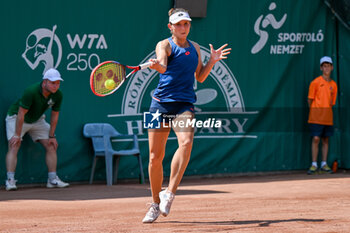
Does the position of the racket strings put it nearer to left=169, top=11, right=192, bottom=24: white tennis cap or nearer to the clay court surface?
left=169, top=11, right=192, bottom=24: white tennis cap

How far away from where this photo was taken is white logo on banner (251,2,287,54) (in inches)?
358

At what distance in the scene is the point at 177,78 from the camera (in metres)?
4.95

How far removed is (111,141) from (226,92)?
1859mm

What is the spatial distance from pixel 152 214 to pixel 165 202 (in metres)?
0.27

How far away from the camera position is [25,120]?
7.80 m

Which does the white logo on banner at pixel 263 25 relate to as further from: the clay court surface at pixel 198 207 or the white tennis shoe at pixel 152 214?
the white tennis shoe at pixel 152 214

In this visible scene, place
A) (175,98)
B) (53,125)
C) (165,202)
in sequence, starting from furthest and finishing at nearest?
1. (53,125)
2. (175,98)
3. (165,202)

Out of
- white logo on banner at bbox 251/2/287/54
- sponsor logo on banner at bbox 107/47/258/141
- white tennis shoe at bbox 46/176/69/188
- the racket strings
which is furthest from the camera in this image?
white logo on banner at bbox 251/2/287/54

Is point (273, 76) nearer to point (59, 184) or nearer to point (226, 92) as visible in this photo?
point (226, 92)

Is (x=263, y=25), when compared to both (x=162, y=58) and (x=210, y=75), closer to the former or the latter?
(x=210, y=75)

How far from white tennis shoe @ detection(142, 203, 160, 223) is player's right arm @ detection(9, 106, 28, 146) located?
310 cm

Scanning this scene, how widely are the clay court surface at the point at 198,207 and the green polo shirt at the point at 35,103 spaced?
38.4 inches

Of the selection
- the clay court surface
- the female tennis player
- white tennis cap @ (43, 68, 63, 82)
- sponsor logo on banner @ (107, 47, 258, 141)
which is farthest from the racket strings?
sponsor logo on banner @ (107, 47, 258, 141)

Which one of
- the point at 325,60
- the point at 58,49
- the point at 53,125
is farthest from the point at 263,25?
the point at 53,125
